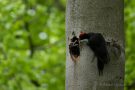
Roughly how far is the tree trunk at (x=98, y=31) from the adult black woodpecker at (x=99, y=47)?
16 millimetres

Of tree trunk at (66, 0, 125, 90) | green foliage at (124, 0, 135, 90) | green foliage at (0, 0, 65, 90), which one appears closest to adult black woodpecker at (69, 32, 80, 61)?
tree trunk at (66, 0, 125, 90)

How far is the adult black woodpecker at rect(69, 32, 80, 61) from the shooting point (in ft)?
5.09

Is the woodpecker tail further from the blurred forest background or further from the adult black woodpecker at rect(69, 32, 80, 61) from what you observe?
the blurred forest background

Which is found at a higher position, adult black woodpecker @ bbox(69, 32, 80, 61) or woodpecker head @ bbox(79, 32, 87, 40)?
woodpecker head @ bbox(79, 32, 87, 40)

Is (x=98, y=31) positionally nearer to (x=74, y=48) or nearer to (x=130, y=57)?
(x=74, y=48)

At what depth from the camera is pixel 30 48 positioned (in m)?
6.62

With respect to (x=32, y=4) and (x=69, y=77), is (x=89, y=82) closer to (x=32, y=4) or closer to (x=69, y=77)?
(x=69, y=77)

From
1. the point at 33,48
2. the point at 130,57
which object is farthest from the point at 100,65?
the point at 33,48

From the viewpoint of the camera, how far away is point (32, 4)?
22.3 ft

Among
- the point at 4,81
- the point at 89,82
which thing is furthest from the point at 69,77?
the point at 4,81

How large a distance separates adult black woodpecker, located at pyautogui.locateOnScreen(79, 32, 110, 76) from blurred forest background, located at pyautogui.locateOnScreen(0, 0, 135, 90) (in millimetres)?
2965

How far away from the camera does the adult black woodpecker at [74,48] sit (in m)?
1.55

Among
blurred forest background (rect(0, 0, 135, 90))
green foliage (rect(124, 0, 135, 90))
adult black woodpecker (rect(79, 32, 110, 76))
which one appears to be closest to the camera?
adult black woodpecker (rect(79, 32, 110, 76))

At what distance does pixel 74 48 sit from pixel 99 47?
0.11 m
